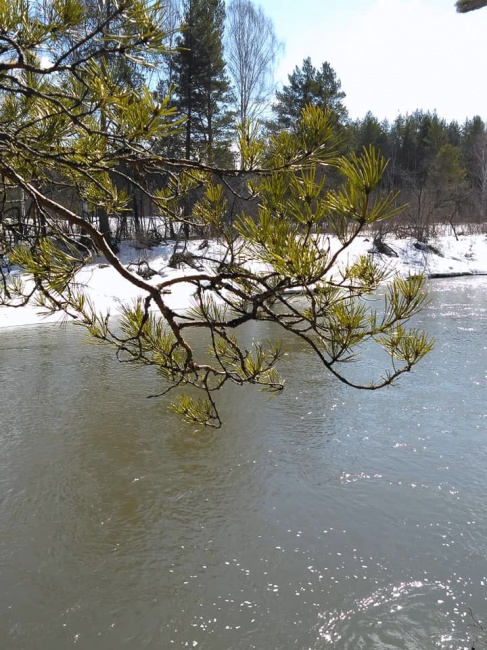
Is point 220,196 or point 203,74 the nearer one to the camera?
point 220,196

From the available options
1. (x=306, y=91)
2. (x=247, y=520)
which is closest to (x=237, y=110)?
(x=306, y=91)

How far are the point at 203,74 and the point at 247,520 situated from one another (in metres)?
15.3

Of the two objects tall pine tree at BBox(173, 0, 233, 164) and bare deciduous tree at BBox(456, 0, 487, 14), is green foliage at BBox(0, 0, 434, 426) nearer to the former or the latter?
bare deciduous tree at BBox(456, 0, 487, 14)

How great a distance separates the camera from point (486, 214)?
3012 cm

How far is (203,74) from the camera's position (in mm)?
16266

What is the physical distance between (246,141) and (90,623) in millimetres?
2671

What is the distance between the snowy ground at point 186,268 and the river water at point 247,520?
5186 mm

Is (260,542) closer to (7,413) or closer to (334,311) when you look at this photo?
(334,311)

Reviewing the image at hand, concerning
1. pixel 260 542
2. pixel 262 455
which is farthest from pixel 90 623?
pixel 262 455

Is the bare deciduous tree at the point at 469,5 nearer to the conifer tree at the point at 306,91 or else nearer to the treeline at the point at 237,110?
the treeline at the point at 237,110

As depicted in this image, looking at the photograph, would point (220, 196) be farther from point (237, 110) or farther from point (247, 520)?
point (237, 110)

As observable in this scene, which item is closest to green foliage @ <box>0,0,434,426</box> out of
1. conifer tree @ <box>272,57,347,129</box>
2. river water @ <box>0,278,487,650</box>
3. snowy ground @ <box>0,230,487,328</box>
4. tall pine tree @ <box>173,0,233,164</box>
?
river water @ <box>0,278,487,650</box>

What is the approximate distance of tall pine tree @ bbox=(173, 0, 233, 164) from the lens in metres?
14.9

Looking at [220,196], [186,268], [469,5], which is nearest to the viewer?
[469,5]
